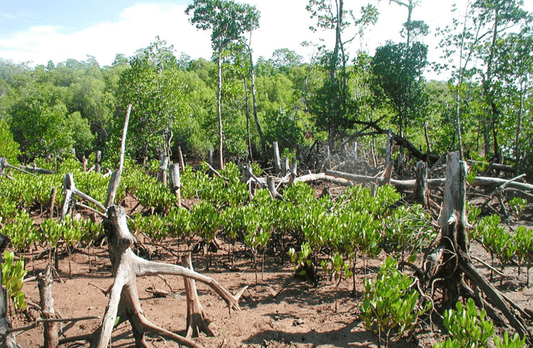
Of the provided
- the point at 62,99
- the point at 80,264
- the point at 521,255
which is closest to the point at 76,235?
the point at 80,264

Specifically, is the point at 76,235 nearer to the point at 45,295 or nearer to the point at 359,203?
the point at 45,295

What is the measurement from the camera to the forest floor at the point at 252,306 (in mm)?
4426

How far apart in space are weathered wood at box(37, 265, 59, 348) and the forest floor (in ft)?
1.26

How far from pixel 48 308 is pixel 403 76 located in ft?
44.7

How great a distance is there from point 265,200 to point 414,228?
325 cm

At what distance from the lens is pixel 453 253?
14.2 ft

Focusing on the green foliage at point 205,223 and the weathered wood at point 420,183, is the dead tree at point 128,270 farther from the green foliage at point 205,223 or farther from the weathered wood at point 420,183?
the weathered wood at point 420,183

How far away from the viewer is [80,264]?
24.5 feet

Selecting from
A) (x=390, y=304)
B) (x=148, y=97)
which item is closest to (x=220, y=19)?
(x=148, y=97)

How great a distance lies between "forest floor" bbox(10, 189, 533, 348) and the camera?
443 cm

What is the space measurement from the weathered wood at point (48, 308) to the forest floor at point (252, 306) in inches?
15.1

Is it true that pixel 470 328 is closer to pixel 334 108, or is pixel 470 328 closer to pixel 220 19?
pixel 334 108

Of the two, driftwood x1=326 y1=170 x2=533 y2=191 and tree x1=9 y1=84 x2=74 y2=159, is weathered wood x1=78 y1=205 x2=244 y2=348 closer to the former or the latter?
driftwood x1=326 y1=170 x2=533 y2=191

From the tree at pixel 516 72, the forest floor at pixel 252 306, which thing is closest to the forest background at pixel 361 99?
the tree at pixel 516 72
